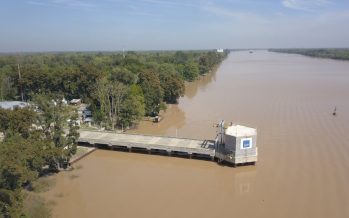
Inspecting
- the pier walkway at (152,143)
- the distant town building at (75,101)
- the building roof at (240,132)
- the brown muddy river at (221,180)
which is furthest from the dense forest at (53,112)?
the building roof at (240,132)

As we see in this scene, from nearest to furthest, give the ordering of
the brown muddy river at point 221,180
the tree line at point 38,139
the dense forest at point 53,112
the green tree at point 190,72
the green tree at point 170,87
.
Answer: the dense forest at point 53,112 → the tree line at point 38,139 → the brown muddy river at point 221,180 → the green tree at point 170,87 → the green tree at point 190,72

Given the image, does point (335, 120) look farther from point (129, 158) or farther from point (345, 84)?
point (345, 84)

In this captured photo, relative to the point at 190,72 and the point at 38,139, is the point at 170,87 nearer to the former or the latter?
the point at 38,139

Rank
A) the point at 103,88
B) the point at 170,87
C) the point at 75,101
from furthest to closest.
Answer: the point at 170,87 < the point at 75,101 < the point at 103,88

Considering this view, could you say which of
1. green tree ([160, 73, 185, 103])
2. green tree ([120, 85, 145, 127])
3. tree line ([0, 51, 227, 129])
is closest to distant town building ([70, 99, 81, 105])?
tree line ([0, 51, 227, 129])

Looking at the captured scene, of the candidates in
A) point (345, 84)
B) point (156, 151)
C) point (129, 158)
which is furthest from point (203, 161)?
point (345, 84)

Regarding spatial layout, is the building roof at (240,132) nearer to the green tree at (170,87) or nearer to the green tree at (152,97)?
the green tree at (152,97)

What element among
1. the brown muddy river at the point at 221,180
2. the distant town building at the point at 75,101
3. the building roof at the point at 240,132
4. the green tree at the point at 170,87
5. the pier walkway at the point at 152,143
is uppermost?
the green tree at the point at 170,87

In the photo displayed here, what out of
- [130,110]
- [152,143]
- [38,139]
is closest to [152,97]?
[130,110]
